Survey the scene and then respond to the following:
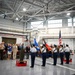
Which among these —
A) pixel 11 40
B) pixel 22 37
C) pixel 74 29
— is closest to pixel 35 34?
pixel 22 37

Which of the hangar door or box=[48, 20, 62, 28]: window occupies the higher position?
box=[48, 20, 62, 28]: window

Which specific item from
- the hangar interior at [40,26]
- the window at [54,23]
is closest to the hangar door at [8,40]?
the hangar interior at [40,26]

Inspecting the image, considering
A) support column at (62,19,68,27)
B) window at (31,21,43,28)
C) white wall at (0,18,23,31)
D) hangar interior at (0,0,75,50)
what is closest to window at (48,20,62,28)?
hangar interior at (0,0,75,50)

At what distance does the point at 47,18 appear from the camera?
824 inches

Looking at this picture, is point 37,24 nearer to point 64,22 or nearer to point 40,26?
point 40,26

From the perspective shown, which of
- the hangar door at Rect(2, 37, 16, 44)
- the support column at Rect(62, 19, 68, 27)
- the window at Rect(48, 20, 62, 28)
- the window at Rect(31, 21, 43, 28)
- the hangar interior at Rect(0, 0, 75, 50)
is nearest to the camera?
the hangar interior at Rect(0, 0, 75, 50)

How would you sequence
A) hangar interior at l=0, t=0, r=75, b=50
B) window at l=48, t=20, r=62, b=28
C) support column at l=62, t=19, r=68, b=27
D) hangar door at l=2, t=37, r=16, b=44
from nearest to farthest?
hangar interior at l=0, t=0, r=75, b=50, hangar door at l=2, t=37, r=16, b=44, support column at l=62, t=19, r=68, b=27, window at l=48, t=20, r=62, b=28

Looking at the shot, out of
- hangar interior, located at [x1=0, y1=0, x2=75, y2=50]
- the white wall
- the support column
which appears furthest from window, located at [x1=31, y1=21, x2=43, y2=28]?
the support column

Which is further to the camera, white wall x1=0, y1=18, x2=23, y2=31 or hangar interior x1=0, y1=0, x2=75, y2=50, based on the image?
white wall x1=0, y1=18, x2=23, y2=31

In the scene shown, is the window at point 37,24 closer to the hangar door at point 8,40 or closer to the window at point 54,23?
the window at point 54,23

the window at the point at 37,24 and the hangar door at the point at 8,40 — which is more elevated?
the window at the point at 37,24

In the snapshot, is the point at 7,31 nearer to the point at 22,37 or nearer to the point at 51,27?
the point at 22,37

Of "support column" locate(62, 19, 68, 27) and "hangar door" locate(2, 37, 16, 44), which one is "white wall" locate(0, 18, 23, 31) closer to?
"hangar door" locate(2, 37, 16, 44)

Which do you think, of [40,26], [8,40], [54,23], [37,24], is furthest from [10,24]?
[54,23]
